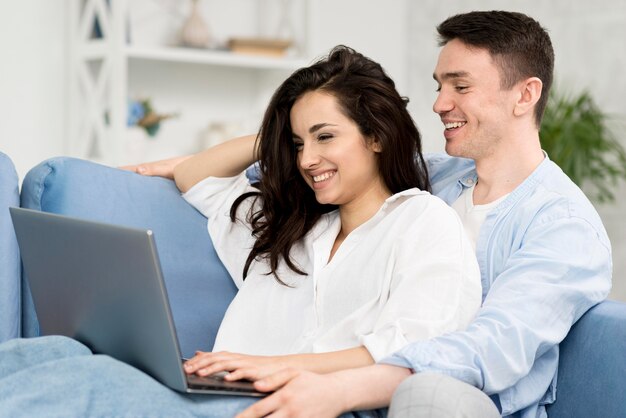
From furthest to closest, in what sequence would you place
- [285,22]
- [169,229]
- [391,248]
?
[285,22]
[169,229]
[391,248]

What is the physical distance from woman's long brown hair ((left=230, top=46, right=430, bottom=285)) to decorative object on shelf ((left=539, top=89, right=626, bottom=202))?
1.76 meters

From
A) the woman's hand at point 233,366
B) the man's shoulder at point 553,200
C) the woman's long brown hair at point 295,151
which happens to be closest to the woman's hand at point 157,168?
the woman's long brown hair at point 295,151

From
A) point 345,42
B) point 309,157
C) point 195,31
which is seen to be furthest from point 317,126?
point 345,42

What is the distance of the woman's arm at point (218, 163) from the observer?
2.21 m

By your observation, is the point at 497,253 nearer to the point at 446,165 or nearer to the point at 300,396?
the point at 446,165

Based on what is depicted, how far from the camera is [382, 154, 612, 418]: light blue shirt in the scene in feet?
5.19

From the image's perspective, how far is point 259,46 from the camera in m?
4.15

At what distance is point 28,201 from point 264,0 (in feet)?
8.55

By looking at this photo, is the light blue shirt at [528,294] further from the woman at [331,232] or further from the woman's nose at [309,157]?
the woman's nose at [309,157]

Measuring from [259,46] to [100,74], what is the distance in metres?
0.79

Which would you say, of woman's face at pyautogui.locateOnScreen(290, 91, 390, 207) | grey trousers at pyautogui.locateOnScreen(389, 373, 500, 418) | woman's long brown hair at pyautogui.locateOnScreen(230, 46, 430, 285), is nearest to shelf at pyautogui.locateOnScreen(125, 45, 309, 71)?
woman's long brown hair at pyautogui.locateOnScreen(230, 46, 430, 285)

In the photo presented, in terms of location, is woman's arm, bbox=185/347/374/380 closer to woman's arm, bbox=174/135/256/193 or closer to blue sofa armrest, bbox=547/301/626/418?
blue sofa armrest, bbox=547/301/626/418

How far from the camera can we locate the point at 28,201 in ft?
6.58

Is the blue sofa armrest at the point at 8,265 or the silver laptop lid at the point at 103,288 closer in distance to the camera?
the silver laptop lid at the point at 103,288
